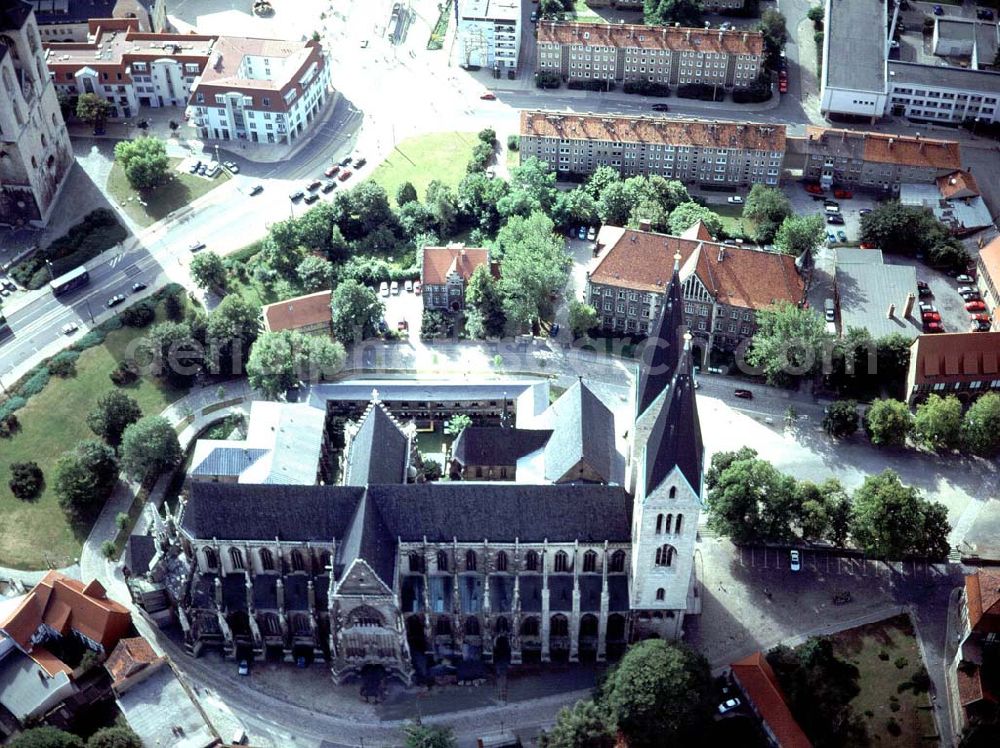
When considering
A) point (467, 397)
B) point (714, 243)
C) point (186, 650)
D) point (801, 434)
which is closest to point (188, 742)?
point (186, 650)

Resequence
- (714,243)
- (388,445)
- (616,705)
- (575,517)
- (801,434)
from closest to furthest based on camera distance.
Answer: (616,705) < (575,517) < (388,445) < (801,434) < (714,243)

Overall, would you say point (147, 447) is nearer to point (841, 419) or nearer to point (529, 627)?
point (529, 627)

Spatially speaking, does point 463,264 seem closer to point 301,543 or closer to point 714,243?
point 714,243

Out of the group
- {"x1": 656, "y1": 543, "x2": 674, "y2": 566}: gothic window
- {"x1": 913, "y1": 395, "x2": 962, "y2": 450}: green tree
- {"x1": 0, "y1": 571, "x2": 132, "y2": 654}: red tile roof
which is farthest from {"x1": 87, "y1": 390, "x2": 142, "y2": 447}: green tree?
{"x1": 913, "y1": 395, "x2": 962, "y2": 450}: green tree

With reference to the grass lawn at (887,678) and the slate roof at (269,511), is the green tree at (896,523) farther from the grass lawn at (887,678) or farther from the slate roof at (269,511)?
the slate roof at (269,511)

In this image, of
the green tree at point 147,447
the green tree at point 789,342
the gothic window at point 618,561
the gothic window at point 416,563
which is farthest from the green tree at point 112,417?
the green tree at point 789,342

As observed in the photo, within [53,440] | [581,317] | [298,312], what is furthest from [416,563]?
[53,440]

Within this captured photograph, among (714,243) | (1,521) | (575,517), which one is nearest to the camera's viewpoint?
(575,517)
